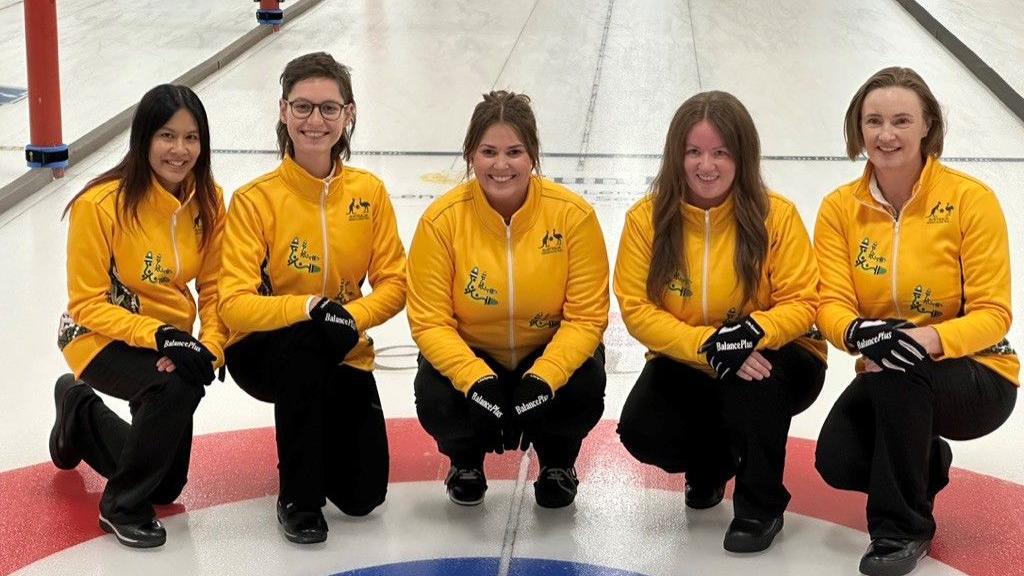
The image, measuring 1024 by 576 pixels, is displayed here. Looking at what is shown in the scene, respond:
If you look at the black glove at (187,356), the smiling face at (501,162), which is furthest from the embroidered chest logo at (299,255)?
the smiling face at (501,162)

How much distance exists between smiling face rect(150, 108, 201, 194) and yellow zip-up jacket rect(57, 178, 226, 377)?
51 millimetres

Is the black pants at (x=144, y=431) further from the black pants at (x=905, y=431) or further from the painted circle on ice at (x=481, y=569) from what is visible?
the black pants at (x=905, y=431)

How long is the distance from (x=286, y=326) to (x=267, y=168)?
3774 mm

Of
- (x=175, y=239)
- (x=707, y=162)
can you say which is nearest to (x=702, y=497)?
(x=707, y=162)

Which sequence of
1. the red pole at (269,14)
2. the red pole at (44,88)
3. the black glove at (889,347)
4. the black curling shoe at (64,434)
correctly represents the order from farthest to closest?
the red pole at (269,14) < the red pole at (44,88) < the black curling shoe at (64,434) < the black glove at (889,347)

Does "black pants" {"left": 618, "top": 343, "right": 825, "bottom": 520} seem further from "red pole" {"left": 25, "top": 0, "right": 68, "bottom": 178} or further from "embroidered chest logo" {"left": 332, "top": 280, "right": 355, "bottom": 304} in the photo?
"red pole" {"left": 25, "top": 0, "right": 68, "bottom": 178}

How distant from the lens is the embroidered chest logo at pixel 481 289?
3240 millimetres

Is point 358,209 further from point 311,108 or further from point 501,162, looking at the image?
point 501,162

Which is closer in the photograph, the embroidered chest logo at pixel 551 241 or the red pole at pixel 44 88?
the embroidered chest logo at pixel 551 241

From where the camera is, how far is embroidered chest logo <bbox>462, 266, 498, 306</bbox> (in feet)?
10.6

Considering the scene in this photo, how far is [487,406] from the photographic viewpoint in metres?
3.06

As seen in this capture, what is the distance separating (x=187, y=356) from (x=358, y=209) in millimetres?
553

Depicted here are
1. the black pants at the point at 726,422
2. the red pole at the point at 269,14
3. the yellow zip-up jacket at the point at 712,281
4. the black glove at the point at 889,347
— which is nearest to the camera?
the black glove at the point at 889,347

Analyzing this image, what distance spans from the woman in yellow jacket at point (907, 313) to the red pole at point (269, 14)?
822 cm
